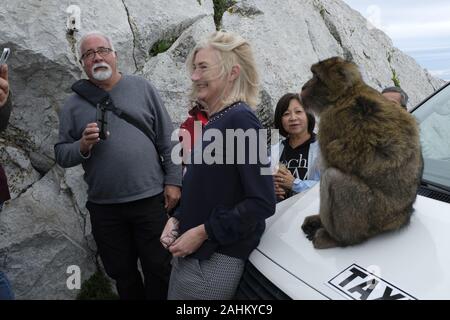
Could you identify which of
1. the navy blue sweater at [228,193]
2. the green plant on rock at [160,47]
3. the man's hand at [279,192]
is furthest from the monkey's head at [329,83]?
the green plant on rock at [160,47]

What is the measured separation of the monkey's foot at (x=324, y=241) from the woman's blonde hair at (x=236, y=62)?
745 mm

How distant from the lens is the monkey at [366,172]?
194 centimetres

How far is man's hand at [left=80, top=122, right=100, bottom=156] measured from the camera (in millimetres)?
2781

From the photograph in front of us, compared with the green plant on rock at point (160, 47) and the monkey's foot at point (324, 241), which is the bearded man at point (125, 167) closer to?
the monkey's foot at point (324, 241)

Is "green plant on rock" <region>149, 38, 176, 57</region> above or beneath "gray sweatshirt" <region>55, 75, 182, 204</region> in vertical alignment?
above

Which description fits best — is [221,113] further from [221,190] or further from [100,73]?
[100,73]

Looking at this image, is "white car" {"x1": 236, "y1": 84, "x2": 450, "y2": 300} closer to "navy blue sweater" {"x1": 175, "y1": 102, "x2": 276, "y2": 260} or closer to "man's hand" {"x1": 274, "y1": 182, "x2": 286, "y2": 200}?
"navy blue sweater" {"x1": 175, "y1": 102, "x2": 276, "y2": 260}

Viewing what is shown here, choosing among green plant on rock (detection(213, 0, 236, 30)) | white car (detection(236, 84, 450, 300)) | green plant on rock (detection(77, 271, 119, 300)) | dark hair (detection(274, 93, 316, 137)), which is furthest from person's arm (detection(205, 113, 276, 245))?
green plant on rock (detection(213, 0, 236, 30))

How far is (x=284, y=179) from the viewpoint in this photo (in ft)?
10.1

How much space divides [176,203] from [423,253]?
1913mm

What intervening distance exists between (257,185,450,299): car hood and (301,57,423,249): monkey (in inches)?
2.3

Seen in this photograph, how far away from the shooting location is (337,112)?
218cm
